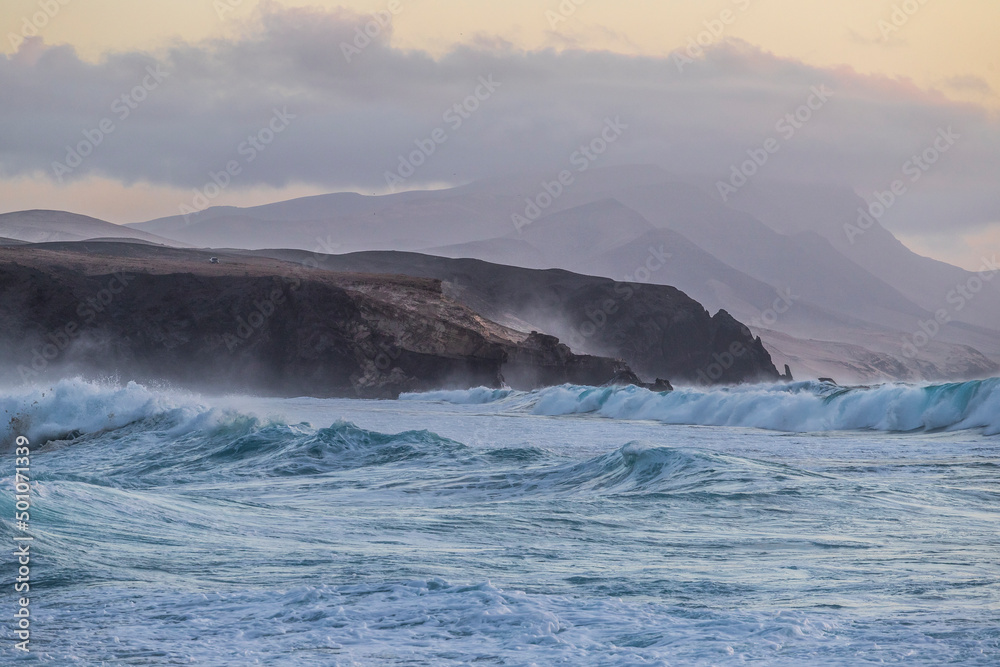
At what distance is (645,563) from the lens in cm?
685

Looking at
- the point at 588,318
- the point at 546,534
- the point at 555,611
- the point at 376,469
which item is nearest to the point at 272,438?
the point at 376,469

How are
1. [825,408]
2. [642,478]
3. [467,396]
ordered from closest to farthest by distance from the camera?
[642,478] → [825,408] → [467,396]

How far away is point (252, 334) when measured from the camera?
47.9 m

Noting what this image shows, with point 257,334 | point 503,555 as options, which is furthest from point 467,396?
point 503,555

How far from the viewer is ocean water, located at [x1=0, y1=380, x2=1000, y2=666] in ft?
15.8

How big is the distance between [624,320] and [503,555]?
6675 centimetres

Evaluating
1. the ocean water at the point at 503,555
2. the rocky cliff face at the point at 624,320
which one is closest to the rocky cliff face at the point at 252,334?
the rocky cliff face at the point at 624,320

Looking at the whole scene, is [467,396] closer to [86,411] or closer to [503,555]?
[86,411]

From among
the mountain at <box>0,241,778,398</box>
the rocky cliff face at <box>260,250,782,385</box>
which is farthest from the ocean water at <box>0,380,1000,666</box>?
the rocky cliff face at <box>260,250,782,385</box>

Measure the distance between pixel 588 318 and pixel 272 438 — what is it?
5869 centimetres

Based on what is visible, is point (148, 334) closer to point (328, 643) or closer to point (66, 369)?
point (66, 369)

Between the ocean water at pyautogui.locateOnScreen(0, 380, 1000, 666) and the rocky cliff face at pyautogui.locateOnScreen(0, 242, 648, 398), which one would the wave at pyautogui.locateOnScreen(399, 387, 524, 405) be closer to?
the rocky cliff face at pyautogui.locateOnScreen(0, 242, 648, 398)

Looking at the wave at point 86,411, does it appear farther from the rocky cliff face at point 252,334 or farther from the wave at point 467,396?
the rocky cliff face at point 252,334

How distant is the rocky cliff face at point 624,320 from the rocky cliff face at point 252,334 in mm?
17598
